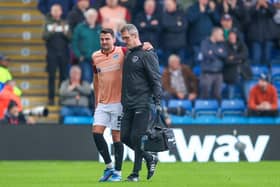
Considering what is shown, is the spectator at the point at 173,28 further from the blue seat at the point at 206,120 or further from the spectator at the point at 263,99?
the spectator at the point at 263,99

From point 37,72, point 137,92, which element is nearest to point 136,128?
point 137,92

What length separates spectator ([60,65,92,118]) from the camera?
2491 cm

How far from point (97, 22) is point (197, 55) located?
8.15ft

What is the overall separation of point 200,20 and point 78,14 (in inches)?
116

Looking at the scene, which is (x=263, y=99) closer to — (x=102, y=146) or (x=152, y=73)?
(x=102, y=146)

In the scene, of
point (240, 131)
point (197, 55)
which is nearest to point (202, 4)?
point (197, 55)

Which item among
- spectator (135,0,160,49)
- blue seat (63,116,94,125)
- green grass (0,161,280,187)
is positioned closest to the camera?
green grass (0,161,280,187)

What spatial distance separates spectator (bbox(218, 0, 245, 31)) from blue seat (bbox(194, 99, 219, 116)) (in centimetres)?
237

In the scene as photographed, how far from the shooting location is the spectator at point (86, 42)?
25.4 meters

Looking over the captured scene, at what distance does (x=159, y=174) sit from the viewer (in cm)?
1812

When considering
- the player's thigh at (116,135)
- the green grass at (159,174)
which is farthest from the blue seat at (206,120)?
the player's thigh at (116,135)

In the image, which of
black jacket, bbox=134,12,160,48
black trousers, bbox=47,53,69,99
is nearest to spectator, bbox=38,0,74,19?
black trousers, bbox=47,53,69,99

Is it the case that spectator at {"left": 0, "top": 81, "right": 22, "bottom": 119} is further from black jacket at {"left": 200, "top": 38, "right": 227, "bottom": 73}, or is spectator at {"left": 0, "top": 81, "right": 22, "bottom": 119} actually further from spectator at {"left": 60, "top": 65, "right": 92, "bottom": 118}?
black jacket at {"left": 200, "top": 38, "right": 227, "bottom": 73}

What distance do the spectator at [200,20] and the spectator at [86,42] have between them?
8.09ft
